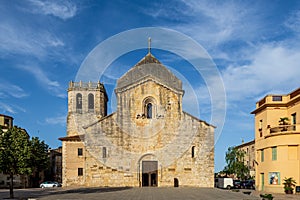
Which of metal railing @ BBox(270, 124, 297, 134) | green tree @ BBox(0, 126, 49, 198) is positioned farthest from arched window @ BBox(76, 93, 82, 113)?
metal railing @ BBox(270, 124, 297, 134)

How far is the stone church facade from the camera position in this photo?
157 feet

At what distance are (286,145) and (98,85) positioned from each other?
45.0 metres

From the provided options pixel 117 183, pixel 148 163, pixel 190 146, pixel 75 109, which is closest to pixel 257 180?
pixel 190 146

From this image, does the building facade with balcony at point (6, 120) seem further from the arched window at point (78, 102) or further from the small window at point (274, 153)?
the small window at point (274, 153)

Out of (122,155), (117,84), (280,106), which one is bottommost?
(122,155)

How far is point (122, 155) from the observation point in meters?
48.0

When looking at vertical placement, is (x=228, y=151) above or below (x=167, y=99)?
below

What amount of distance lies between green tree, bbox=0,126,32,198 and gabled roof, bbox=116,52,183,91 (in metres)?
20.8

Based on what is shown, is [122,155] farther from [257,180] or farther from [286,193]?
[286,193]

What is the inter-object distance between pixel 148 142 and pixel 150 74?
29.8 ft

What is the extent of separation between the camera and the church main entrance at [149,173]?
160 feet

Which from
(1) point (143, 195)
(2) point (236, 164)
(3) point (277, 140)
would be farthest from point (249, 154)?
(1) point (143, 195)

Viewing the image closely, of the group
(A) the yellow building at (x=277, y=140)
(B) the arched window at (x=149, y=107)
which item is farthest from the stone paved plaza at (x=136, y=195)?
(B) the arched window at (x=149, y=107)

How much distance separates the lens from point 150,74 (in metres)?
50.8
